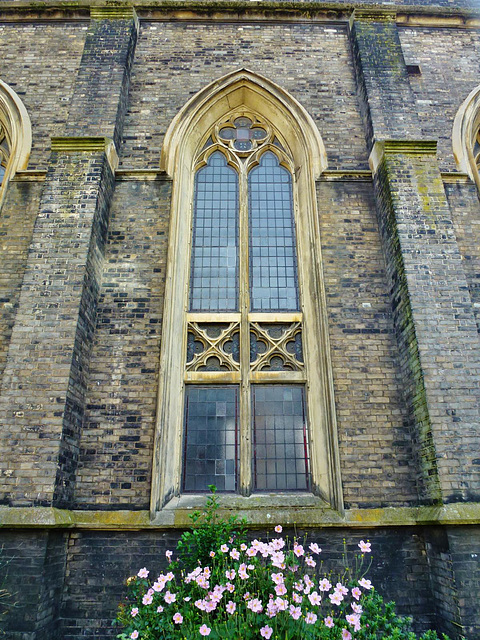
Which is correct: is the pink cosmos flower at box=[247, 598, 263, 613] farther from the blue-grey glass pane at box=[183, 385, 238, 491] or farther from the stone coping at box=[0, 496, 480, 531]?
the blue-grey glass pane at box=[183, 385, 238, 491]

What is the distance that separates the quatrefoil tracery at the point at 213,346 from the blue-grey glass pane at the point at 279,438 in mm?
544

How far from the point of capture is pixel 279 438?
19.4 feet

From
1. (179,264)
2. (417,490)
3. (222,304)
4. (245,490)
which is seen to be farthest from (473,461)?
(179,264)

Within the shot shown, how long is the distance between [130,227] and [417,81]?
5.86 metres

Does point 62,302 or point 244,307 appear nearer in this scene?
point 62,302

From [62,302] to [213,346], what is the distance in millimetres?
2060

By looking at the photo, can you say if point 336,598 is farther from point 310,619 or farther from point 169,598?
point 169,598

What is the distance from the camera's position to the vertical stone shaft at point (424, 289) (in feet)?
16.6

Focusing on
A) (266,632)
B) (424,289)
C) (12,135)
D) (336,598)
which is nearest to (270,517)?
(336,598)

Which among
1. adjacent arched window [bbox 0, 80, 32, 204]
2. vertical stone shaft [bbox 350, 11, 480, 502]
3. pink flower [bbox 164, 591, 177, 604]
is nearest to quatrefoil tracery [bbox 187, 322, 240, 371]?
vertical stone shaft [bbox 350, 11, 480, 502]

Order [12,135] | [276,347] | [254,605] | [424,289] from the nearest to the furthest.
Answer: [254,605], [424,289], [276,347], [12,135]

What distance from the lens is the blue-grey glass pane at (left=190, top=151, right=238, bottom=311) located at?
266 inches

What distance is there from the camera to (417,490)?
537cm

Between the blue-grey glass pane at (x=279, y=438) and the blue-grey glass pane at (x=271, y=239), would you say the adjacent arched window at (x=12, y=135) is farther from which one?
the blue-grey glass pane at (x=279, y=438)
